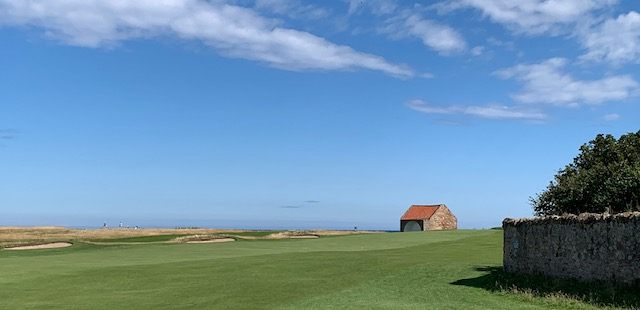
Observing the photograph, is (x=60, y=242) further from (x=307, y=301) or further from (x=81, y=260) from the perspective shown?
(x=307, y=301)

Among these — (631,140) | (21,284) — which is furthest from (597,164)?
(21,284)

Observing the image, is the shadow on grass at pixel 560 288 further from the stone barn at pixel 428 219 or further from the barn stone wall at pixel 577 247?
the stone barn at pixel 428 219

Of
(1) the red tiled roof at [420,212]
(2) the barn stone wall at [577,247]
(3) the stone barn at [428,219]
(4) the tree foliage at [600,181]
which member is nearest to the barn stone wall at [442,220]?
(3) the stone barn at [428,219]

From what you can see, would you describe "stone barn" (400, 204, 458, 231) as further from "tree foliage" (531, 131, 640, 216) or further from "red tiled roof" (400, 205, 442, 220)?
"tree foliage" (531, 131, 640, 216)

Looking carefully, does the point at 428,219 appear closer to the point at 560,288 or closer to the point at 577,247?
the point at 577,247

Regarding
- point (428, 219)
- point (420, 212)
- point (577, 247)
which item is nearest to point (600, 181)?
point (577, 247)

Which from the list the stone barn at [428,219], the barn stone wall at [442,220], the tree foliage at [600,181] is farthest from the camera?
the stone barn at [428,219]

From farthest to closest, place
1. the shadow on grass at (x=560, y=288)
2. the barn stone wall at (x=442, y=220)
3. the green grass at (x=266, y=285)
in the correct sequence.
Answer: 1. the barn stone wall at (x=442, y=220)
2. the green grass at (x=266, y=285)
3. the shadow on grass at (x=560, y=288)

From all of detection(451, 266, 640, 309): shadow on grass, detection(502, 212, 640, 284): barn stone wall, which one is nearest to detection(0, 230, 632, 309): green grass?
detection(451, 266, 640, 309): shadow on grass

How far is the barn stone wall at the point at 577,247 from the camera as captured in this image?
71.3 feet

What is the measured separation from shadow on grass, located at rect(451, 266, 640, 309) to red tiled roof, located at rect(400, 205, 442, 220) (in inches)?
2885

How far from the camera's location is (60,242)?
67.4 meters

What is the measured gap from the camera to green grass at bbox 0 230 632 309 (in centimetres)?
2297

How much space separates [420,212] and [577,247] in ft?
266
